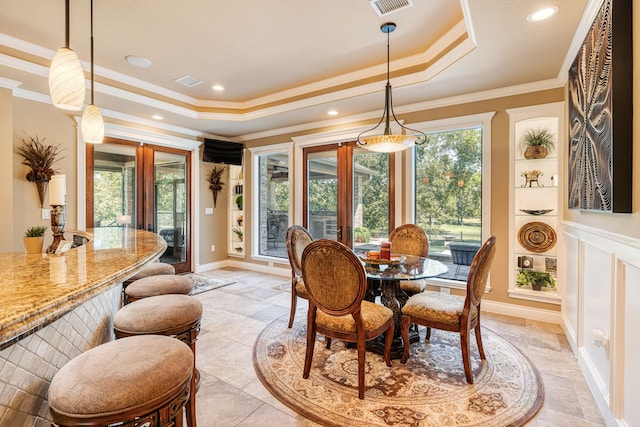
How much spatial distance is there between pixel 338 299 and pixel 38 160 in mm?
4037

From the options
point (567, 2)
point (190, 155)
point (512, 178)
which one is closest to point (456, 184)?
point (512, 178)

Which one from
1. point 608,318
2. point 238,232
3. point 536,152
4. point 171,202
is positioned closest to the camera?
point 608,318

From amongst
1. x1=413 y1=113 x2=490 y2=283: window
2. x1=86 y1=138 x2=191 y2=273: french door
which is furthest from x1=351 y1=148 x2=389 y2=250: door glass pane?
x1=86 y1=138 x2=191 y2=273: french door

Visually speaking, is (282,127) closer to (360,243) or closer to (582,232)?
(360,243)

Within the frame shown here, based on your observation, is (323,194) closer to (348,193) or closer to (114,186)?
(348,193)

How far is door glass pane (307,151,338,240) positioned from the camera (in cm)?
506

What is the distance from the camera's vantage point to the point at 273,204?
5895mm

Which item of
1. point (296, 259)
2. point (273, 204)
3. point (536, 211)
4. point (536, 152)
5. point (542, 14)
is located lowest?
point (296, 259)

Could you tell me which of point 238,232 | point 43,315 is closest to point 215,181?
point 238,232

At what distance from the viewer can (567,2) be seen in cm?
208

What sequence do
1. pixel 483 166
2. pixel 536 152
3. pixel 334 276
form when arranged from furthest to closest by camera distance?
pixel 483 166, pixel 536 152, pixel 334 276

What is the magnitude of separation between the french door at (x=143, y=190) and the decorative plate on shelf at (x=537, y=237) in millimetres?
5162

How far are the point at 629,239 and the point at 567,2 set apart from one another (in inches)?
64.3

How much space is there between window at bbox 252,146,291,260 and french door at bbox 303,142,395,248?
56 centimetres
